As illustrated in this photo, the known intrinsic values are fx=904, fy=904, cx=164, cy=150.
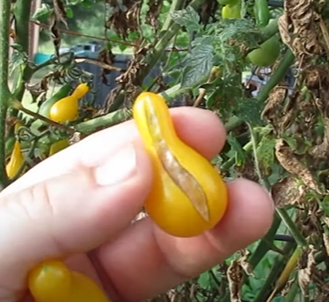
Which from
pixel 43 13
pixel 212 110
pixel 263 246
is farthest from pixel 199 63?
pixel 263 246

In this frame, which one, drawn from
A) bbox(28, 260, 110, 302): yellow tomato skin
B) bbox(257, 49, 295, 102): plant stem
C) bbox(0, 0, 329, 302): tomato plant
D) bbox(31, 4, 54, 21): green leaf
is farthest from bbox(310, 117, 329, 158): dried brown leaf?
bbox(31, 4, 54, 21): green leaf

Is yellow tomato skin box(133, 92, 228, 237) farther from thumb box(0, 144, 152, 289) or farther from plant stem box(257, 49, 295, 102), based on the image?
plant stem box(257, 49, 295, 102)

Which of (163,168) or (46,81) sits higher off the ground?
(163,168)

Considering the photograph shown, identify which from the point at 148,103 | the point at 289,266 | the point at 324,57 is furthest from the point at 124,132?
the point at 289,266

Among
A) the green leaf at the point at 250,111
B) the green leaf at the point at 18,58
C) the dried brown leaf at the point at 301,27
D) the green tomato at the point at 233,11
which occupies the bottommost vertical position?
the green leaf at the point at 18,58

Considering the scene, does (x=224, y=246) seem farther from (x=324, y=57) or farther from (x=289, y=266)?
(x=289, y=266)

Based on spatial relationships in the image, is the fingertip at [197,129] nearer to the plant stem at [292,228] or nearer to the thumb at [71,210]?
the thumb at [71,210]

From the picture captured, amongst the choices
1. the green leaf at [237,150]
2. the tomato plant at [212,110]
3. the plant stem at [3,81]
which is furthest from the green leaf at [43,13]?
the green leaf at [237,150]
